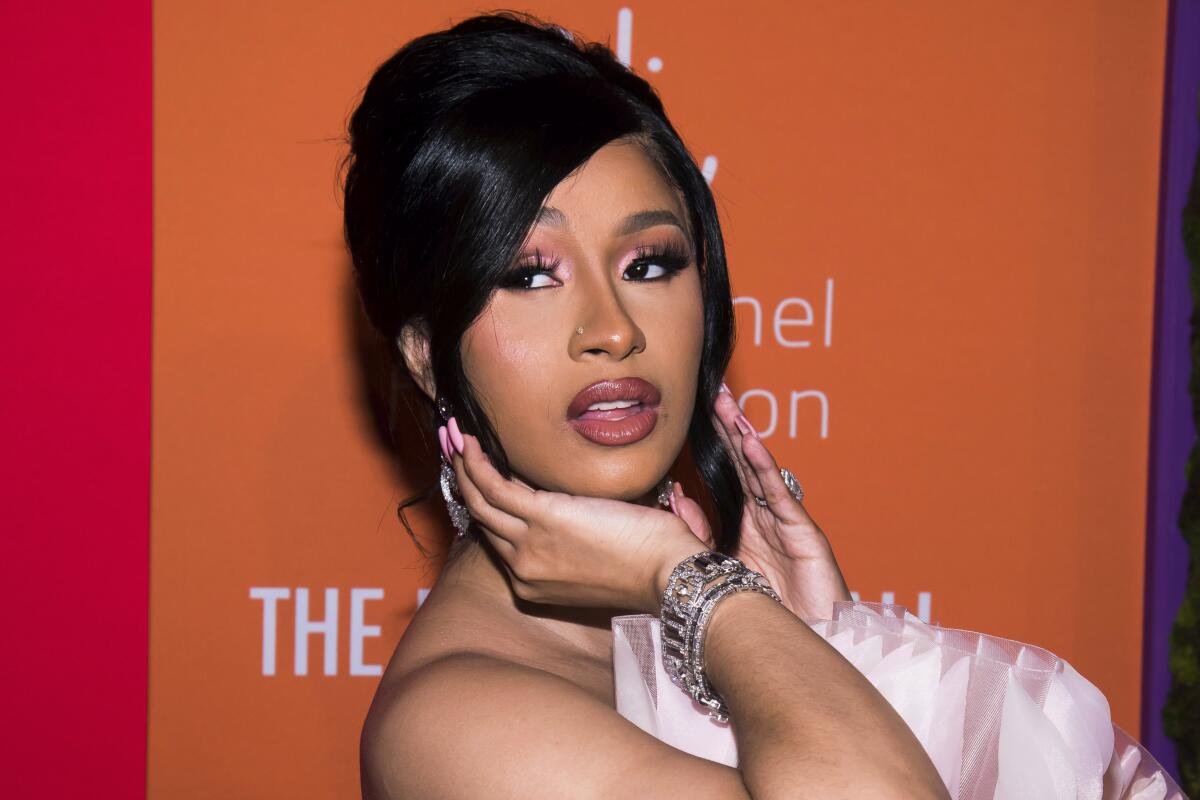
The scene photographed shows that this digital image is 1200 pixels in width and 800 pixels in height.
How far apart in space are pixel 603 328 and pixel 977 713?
581 mm

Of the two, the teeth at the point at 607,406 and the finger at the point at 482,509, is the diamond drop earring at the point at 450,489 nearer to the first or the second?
the finger at the point at 482,509

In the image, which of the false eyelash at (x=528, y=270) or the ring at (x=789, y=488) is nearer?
the false eyelash at (x=528, y=270)

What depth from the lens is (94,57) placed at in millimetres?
1954

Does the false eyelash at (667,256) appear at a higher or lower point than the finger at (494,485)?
higher

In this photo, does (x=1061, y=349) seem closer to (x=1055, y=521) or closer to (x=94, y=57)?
(x=1055, y=521)

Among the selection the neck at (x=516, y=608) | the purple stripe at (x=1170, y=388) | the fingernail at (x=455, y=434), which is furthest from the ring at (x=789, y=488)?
the purple stripe at (x=1170, y=388)

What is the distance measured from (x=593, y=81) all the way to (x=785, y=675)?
2.70ft

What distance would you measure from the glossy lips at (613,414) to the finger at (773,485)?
316 millimetres

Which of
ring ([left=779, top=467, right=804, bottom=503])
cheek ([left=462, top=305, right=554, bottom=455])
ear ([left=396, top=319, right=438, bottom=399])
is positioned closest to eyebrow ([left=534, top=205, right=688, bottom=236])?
cheek ([left=462, top=305, right=554, bottom=455])

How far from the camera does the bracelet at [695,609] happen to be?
1181 millimetres

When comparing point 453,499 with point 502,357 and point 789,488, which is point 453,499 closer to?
point 502,357

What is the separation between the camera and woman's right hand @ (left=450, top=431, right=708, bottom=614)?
125 cm

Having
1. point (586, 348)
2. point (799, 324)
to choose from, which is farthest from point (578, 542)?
point (799, 324)

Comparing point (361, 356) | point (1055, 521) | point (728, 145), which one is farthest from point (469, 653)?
point (1055, 521)
